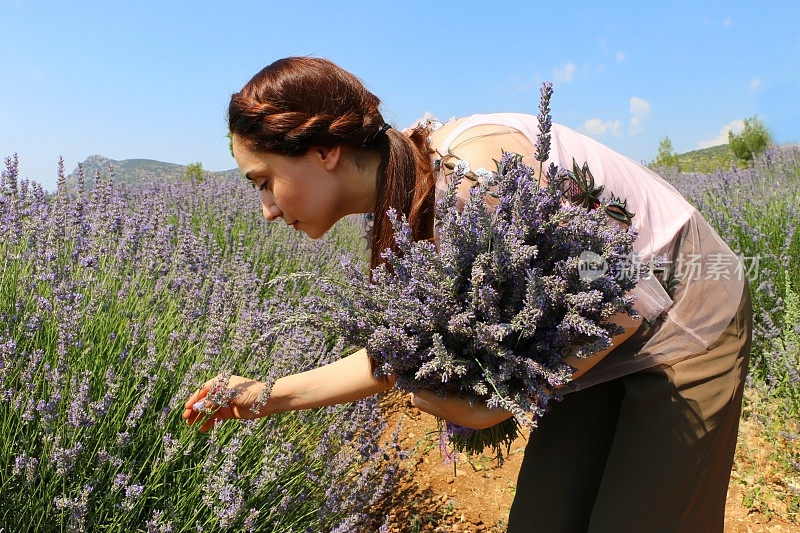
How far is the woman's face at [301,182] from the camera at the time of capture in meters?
1.58

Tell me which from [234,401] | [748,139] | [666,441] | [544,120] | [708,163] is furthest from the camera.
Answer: [748,139]

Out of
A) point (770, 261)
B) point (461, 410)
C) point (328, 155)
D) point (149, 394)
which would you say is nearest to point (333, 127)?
point (328, 155)

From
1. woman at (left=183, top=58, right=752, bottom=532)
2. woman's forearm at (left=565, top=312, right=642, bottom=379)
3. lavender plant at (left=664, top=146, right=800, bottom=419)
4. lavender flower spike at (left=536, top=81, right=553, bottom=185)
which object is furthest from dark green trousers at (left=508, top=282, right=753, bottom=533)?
lavender plant at (left=664, top=146, right=800, bottom=419)

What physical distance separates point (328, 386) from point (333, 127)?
640 mm

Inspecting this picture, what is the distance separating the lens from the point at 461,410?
1.18 meters

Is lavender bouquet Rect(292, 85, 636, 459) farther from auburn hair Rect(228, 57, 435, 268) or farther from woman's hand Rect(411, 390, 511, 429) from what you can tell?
auburn hair Rect(228, 57, 435, 268)

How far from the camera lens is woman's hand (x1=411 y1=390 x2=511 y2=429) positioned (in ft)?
3.78

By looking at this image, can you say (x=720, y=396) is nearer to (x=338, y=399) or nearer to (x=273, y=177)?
(x=338, y=399)

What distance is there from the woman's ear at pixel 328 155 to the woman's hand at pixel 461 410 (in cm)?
68

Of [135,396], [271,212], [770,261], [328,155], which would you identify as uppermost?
[328,155]

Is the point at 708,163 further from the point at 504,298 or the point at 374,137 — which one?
the point at 504,298

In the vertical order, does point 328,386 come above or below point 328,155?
below

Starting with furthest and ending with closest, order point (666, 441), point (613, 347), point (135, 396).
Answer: point (135, 396) < point (666, 441) < point (613, 347)

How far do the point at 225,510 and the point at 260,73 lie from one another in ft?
3.73
